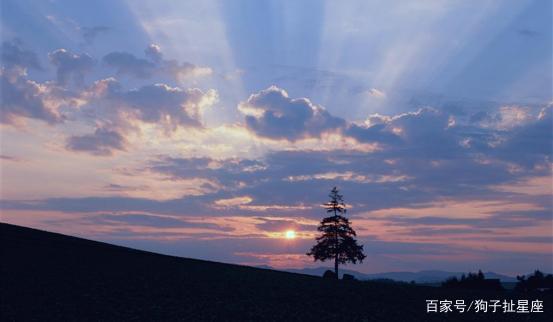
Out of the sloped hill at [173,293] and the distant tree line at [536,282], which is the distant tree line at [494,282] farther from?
the sloped hill at [173,293]

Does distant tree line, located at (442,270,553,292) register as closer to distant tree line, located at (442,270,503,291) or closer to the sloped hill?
distant tree line, located at (442,270,503,291)

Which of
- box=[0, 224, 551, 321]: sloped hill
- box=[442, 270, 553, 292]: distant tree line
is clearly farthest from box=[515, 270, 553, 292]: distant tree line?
box=[0, 224, 551, 321]: sloped hill

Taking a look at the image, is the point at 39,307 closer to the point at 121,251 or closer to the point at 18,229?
the point at 121,251

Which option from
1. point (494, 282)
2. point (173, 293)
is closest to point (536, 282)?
point (494, 282)

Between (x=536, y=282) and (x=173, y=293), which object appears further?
(x=536, y=282)

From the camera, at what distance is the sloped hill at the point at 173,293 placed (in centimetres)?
3925

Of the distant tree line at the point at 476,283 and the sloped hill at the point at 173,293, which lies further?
the distant tree line at the point at 476,283

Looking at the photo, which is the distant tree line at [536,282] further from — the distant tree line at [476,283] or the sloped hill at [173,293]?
the sloped hill at [173,293]

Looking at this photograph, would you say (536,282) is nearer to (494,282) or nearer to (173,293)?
(494,282)

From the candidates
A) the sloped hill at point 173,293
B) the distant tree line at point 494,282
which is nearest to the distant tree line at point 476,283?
the distant tree line at point 494,282

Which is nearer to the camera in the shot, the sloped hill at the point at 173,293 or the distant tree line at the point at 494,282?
the sloped hill at the point at 173,293

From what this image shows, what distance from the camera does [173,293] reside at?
4562 cm

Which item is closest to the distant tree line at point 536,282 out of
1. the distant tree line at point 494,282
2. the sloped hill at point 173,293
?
the distant tree line at point 494,282

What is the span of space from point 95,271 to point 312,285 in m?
19.6
